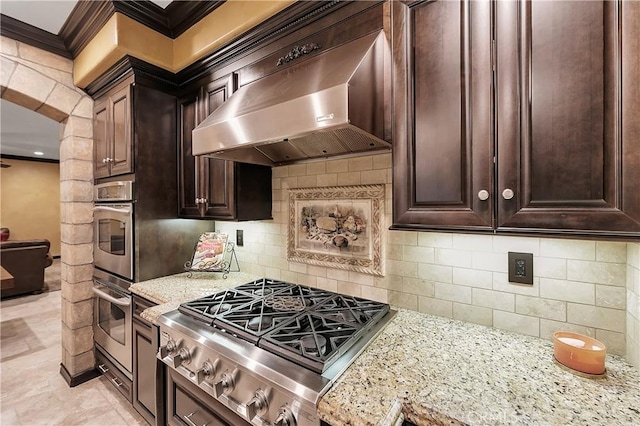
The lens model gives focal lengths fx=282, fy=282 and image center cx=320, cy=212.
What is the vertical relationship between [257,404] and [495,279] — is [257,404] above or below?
below

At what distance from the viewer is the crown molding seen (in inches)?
80.4

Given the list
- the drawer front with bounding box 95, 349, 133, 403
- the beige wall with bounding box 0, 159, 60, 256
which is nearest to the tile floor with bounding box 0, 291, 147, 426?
the drawer front with bounding box 95, 349, 133, 403

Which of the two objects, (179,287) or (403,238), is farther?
(179,287)

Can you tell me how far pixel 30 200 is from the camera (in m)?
7.45

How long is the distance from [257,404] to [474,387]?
713 mm

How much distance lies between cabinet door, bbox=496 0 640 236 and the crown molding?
313cm

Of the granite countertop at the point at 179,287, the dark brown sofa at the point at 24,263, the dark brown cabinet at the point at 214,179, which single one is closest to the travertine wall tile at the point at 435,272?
the dark brown cabinet at the point at 214,179

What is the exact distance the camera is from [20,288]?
475 centimetres

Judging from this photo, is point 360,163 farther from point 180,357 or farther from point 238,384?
point 180,357

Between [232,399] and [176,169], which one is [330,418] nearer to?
[232,399]

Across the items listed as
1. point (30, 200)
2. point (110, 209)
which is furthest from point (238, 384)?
point (30, 200)

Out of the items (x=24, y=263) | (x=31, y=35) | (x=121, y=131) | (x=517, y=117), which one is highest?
(x=31, y=35)

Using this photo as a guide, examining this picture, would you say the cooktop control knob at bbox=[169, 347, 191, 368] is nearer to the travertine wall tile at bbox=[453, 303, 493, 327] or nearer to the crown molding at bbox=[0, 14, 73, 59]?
the travertine wall tile at bbox=[453, 303, 493, 327]

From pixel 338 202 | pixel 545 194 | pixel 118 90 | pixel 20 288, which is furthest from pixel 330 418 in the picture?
pixel 20 288
